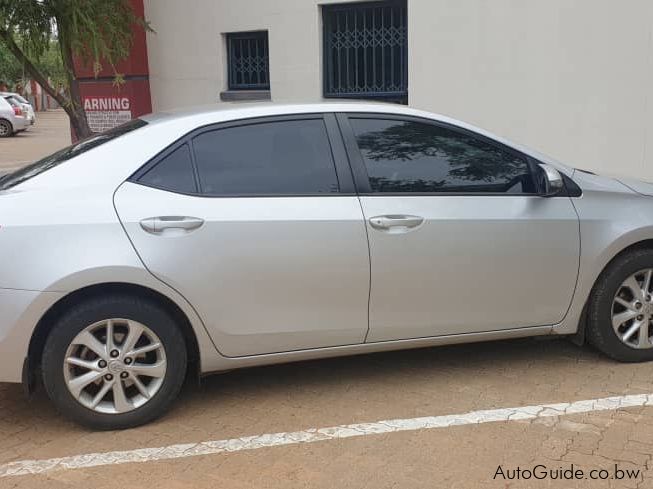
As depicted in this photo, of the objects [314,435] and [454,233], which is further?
[454,233]

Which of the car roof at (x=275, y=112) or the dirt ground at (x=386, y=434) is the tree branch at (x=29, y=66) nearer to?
the car roof at (x=275, y=112)

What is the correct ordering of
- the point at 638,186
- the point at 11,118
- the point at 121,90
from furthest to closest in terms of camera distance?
the point at 11,118 → the point at 121,90 → the point at 638,186

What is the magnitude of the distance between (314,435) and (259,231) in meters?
1.04

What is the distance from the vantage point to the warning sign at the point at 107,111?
10.8 meters

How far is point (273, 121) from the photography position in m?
3.92

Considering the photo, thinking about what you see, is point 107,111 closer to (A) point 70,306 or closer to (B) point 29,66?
(B) point 29,66

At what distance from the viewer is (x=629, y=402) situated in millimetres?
3867

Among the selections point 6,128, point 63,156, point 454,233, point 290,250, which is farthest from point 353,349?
point 6,128

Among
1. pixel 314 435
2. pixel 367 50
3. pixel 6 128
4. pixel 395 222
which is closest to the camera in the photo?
pixel 314 435

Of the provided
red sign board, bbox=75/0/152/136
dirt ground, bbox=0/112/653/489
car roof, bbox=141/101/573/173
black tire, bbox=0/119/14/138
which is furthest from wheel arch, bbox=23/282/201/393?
black tire, bbox=0/119/14/138

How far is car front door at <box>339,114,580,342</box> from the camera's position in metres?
3.87

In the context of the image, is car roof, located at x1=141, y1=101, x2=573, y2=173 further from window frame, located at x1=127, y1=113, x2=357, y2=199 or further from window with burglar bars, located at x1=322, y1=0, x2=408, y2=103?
window with burglar bars, located at x1=322, y1=0, x2=408, y2=103

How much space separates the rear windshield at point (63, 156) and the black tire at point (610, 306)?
276cm

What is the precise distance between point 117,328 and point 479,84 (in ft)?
19.7
